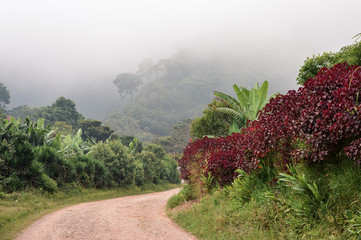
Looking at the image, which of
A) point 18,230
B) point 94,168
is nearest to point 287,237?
point 18,230

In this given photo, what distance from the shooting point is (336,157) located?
5535mm

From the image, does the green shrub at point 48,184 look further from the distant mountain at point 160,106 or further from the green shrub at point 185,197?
the distant mountain at point 160,106

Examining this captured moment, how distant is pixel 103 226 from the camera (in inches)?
325

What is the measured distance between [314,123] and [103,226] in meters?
6.56

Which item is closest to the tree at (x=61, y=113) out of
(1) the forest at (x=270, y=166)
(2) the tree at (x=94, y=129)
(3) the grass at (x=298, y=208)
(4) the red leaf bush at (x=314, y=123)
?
(2) the tree at (x=94, y=129)

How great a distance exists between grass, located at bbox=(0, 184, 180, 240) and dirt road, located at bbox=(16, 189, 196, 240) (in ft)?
1.49

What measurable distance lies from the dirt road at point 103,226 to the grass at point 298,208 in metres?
1.28

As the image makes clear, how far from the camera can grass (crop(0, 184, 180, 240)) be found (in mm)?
8286

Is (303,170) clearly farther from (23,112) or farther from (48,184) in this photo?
(23,112)

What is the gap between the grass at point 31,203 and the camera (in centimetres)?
829

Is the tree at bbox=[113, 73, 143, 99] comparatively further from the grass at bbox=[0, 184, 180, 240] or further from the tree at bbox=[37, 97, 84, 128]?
the grass at bbox=[0, 184, 180, 240]

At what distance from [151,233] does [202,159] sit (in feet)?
14.1

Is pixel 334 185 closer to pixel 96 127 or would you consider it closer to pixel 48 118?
pixel 96 127

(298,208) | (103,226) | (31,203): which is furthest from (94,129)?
(298,208)
